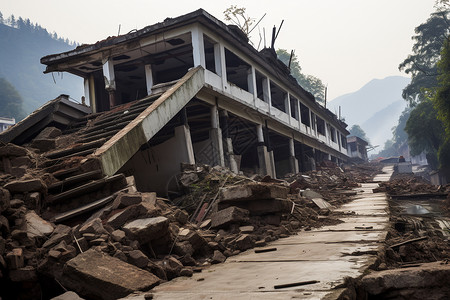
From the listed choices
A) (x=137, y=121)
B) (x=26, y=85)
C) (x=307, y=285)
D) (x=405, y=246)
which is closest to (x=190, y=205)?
(x=137, y=121)

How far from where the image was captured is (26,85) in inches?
5536

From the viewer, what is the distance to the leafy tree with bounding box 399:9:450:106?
3938cm

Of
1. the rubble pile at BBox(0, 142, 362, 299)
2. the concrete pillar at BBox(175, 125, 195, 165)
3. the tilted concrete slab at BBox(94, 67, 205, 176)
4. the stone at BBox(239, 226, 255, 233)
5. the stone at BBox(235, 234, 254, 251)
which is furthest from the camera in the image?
the concrete pillar at BBox(175, 125, 195, 165)

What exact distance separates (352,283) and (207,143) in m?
11.2

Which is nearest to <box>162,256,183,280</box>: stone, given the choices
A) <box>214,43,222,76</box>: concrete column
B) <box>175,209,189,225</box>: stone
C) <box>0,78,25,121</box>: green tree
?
<box>175,209,189,225</box>: stone

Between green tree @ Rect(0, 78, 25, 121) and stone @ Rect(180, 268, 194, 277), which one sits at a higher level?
green tree @ Rect(0, 78, 25, 121)

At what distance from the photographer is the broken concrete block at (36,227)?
458 cm

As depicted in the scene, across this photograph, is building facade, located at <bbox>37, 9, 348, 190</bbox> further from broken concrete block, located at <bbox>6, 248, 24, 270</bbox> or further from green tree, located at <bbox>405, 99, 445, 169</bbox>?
green tree, located at <bbox>405, 99, 445, 169</bbox>

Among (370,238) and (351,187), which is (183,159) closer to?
(370,238)

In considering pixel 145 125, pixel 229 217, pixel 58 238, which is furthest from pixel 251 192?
pixel 145 125

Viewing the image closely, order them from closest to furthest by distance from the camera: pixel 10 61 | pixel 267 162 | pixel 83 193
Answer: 1. pixel 83 193
2. pixel 267 162
3. pixel 10 61

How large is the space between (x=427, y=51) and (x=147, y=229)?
4390 cm

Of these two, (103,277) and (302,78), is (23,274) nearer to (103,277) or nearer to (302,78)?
(103,277)

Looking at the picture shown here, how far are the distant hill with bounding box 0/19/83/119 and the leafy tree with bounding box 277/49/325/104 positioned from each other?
314ft
